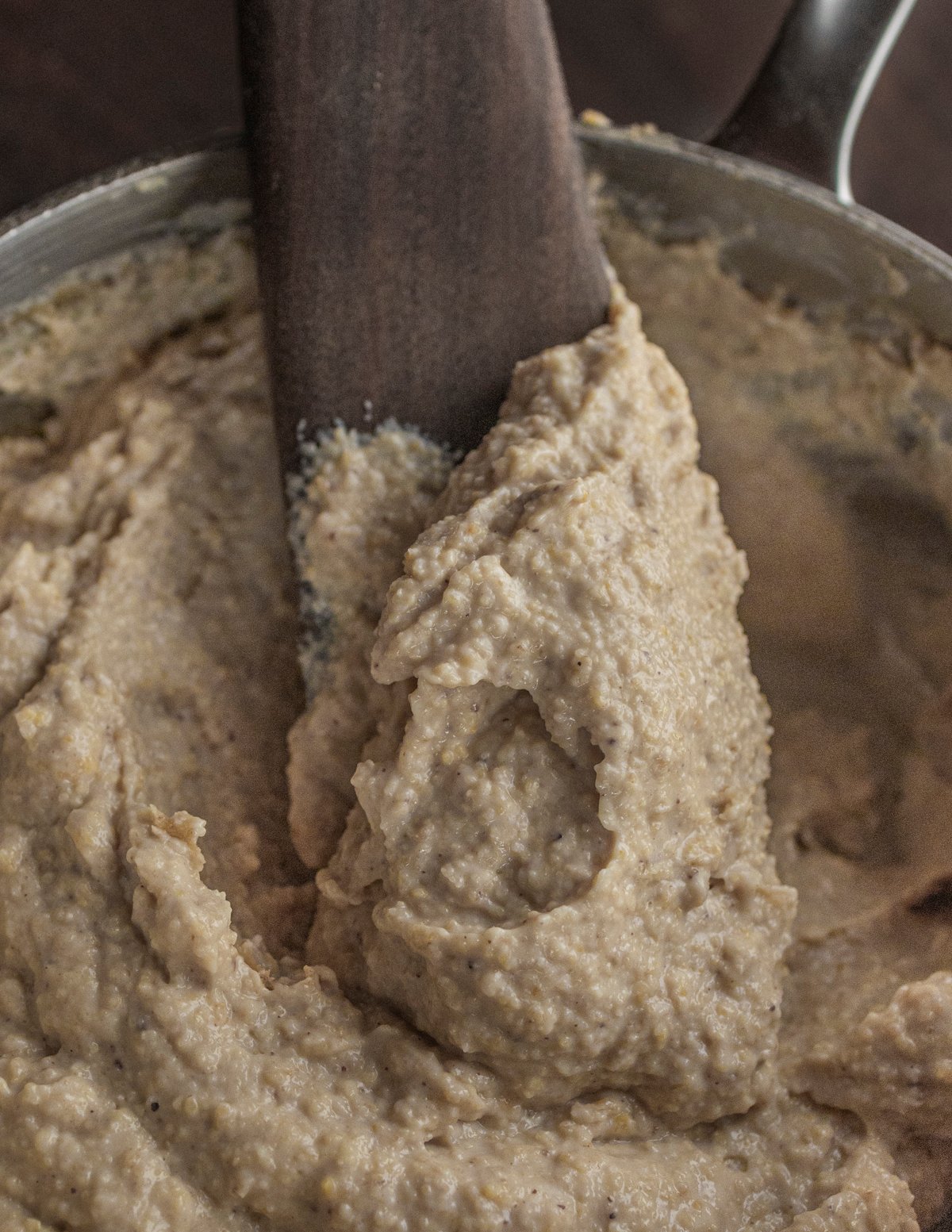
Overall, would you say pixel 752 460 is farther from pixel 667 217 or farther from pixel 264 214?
pixel 264 214

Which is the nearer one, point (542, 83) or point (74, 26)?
point (542, 83)

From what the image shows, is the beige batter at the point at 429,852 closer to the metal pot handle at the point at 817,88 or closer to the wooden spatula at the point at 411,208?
the wooden spatula at the point at 411,208

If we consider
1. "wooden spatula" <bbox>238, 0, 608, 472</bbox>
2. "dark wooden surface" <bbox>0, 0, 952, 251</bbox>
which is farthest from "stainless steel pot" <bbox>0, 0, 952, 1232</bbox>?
"dark wooden surface" <bbox>0, 0, 952, 251</bbox>

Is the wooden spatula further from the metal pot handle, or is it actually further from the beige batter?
the metal pot handle

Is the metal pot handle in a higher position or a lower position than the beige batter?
higher

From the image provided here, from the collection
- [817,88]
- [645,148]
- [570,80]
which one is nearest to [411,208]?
[645,148]

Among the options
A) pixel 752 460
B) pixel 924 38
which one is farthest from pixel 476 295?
pixel 924 38

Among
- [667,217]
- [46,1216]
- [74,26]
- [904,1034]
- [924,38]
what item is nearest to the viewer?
[46,1216]

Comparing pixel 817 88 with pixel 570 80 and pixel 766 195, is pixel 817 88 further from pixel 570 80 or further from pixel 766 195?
pixel 570 80
